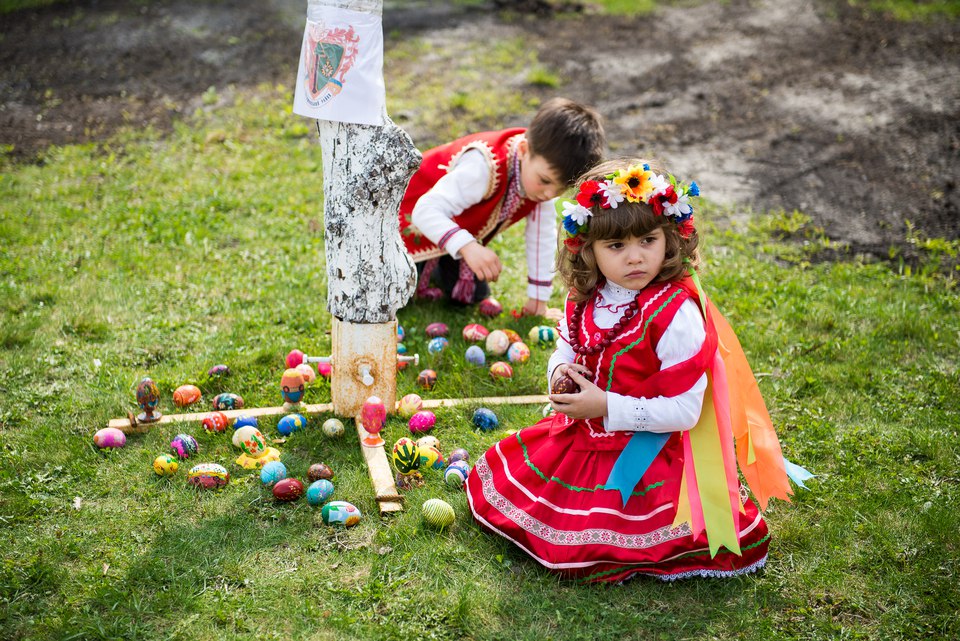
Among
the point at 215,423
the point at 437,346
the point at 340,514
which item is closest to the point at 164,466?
the point at 215,423

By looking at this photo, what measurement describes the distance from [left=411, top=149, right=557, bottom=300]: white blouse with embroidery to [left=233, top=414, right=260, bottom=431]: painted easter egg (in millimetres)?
1209

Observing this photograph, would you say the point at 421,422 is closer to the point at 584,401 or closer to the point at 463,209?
the point at 584,401

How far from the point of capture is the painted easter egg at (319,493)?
122 inches

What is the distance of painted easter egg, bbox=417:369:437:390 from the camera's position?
157 inches

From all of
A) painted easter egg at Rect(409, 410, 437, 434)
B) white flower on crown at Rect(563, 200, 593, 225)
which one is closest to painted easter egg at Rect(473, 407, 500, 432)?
painted easter egg at Rect(409, 410, 437, 434)

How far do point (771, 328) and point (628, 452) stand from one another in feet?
7.11

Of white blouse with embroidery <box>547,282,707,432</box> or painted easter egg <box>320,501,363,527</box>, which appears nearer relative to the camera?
white blouse with embroidery <box>547,282,707,432</box>

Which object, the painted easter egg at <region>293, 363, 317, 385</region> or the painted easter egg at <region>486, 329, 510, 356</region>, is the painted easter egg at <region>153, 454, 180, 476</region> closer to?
the painted easter egg at <region>293, 363, 317, 385</region>

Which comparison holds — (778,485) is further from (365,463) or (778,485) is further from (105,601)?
(105,601)

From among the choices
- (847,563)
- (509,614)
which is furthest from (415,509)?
(847,563)

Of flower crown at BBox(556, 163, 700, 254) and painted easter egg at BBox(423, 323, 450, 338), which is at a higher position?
flower crown at BBox(556, 163, 700, 254)

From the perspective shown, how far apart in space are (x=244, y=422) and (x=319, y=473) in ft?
1.63

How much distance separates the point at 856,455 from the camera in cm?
351

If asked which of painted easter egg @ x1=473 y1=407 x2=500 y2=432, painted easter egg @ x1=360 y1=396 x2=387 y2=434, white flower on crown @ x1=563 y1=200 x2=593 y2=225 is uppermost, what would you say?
white flower on crown @ x1=563 y1=200 x2=593 y2=225
